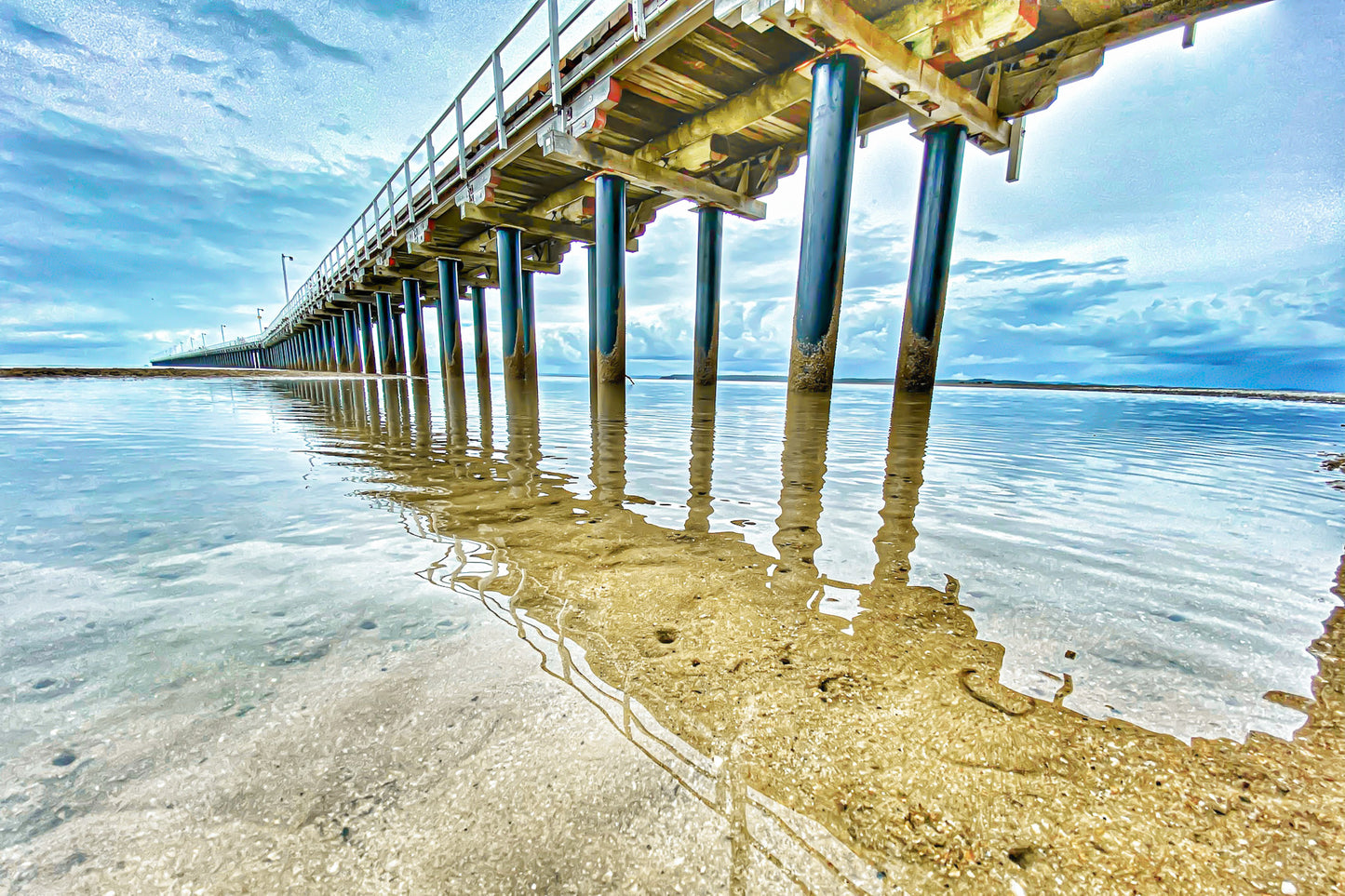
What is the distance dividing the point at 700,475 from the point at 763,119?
9.10 m

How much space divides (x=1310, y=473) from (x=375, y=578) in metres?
6.11

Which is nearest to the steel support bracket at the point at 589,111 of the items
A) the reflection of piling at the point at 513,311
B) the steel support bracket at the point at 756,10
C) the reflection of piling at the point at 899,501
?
the steel support bracket at the point at 756,10

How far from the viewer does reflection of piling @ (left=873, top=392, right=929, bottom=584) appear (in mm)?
1672

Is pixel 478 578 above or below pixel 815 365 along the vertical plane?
below

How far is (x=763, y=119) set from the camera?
30.7 ft

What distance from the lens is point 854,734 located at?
900 millimetres

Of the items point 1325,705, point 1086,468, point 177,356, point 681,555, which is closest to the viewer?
point 1325,705

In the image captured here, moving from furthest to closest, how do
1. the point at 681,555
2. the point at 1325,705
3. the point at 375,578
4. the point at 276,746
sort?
1. the point at 681,555
2. the point at 375,578
3. the point at 1325,705
4. the point at 276,746

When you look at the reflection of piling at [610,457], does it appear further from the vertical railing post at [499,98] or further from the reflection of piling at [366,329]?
the reflection of piling at [366,329]

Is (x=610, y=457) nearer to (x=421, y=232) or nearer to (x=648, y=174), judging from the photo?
(x=648, y=174)

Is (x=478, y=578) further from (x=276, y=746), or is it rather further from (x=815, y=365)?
(x=815, y=365)

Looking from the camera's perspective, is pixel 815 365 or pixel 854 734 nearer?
pixel 854 734

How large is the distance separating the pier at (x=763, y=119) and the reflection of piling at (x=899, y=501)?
3.14 m

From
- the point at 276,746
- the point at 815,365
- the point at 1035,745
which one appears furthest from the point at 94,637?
the point at 815,365
